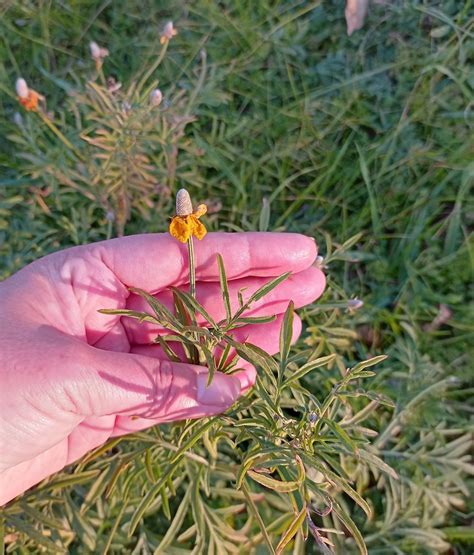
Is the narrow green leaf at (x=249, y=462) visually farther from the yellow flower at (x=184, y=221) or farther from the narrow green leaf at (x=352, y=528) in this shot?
the yellow flower at (x=184, y=221)

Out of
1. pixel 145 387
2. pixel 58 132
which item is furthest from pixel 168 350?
pixel 58 132

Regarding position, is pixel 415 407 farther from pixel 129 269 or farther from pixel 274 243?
pixel 129 269

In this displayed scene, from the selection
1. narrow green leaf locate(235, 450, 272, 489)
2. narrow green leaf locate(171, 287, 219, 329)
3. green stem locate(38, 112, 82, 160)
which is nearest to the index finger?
narrow green leaf locate(171, 287, 219, 329)

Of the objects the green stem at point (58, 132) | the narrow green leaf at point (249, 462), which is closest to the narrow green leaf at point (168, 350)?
the narrow green leaf at point (249, 462)

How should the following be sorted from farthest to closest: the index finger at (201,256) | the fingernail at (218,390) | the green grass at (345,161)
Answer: the green grass at (345,161) < the index finger at (201,256) < the fingernail at (218,390)

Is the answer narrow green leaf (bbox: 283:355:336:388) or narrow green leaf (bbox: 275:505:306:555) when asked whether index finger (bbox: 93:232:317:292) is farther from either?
narrow green leaf (bbox: 275:505:306:555)

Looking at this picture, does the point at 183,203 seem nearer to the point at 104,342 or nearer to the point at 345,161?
the point at 104,342

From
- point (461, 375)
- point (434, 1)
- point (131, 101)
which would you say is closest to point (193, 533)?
point (461, 375)
